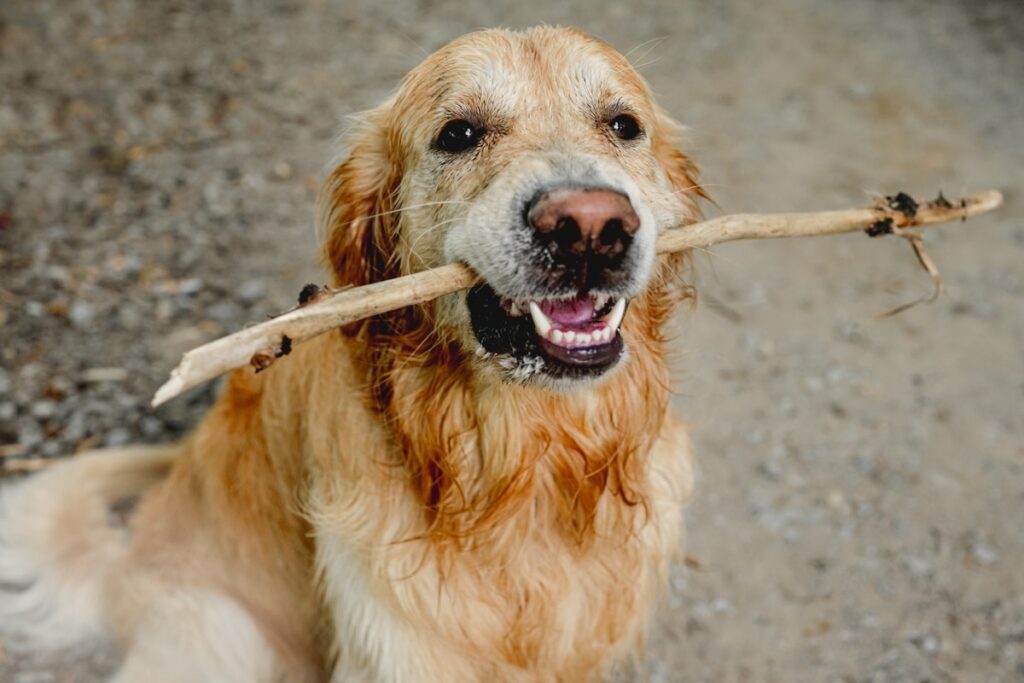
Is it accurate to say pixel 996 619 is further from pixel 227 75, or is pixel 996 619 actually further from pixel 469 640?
pixel 227 75

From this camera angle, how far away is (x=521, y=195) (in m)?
2.20

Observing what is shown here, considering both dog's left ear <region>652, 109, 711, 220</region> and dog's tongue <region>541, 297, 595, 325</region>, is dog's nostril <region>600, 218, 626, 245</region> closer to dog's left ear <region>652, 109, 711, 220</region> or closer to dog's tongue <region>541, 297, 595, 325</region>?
dog's tongue <region>541, 297, 595, 325</region>

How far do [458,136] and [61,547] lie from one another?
2.04m

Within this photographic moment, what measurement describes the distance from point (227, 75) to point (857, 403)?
4494 millimetres

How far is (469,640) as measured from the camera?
262 centimetres

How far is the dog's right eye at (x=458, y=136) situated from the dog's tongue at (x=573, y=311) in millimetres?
531

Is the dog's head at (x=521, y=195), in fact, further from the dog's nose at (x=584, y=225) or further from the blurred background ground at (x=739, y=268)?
the blurred background ground at (x=739, y=268)

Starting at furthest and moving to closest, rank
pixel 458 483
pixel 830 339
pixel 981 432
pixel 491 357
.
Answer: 1. pixel 830 339
2. pixel 981 432
3. pixel 458 483
4. pixel 491 357

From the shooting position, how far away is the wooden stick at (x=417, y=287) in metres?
1.73

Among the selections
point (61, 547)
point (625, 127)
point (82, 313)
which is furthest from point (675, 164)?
point (82, 313)

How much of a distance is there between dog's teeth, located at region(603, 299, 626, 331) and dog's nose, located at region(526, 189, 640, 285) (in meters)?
0.16

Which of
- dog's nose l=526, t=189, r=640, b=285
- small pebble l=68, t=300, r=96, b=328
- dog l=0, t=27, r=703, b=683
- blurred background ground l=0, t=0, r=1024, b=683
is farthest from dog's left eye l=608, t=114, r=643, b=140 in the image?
small pebble l=68, t=300, r=96, b=328

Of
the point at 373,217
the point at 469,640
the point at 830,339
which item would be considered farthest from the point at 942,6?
the point at 469,640

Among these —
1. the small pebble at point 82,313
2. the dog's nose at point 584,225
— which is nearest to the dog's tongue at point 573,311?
the dog's nose at point 584,225
